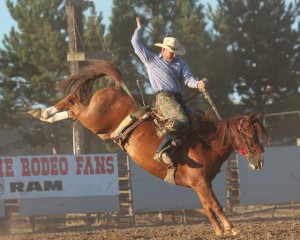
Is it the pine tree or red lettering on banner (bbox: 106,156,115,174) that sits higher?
the pine tree

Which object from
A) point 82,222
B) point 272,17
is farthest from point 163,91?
point 272,17

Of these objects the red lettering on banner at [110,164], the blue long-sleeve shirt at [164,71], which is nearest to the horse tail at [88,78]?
the blue long-sleeve shirt at [164,71]

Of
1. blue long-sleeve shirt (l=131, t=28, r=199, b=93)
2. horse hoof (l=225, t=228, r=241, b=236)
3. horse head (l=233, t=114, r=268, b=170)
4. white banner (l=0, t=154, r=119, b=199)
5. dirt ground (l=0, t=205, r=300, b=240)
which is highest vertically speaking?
blue long-sleeve shirt (l=131, t=28, r=199, b=93)

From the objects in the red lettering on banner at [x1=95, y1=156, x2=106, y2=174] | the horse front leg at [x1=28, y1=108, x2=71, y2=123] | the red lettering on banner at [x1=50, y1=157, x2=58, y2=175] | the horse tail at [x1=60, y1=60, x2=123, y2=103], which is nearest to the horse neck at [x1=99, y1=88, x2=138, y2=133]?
the horse tail at [x1=60, y1=60, x2=123, y2=103]

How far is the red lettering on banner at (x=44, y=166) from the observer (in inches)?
544

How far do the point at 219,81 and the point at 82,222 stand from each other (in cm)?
1156

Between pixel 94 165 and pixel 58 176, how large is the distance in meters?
0.78

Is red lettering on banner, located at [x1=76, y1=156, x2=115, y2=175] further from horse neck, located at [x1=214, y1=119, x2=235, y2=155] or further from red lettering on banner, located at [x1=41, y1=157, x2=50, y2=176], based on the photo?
horse neck, located at [x1=214, y1=119, x2=235, y2=155]

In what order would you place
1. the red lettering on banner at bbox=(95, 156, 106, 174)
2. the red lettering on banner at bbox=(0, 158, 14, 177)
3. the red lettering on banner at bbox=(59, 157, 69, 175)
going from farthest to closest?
the red lettering on banner at bbox=(95, 156, 106, 174) < the red lettering on banner at bbox=(59, 157, 69, 175) < the red lettering on banner at bbox=(0, 158, 14, 177)

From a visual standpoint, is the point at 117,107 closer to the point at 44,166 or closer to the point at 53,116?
the point at 53,116

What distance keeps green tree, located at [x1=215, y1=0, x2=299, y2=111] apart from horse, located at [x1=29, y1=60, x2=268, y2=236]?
58.1 ft

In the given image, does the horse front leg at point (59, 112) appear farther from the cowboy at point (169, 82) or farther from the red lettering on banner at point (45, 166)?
the red lettering on banner at point (45, 166)

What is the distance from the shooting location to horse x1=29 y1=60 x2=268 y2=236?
8547mm

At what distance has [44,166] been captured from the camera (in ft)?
45.7
